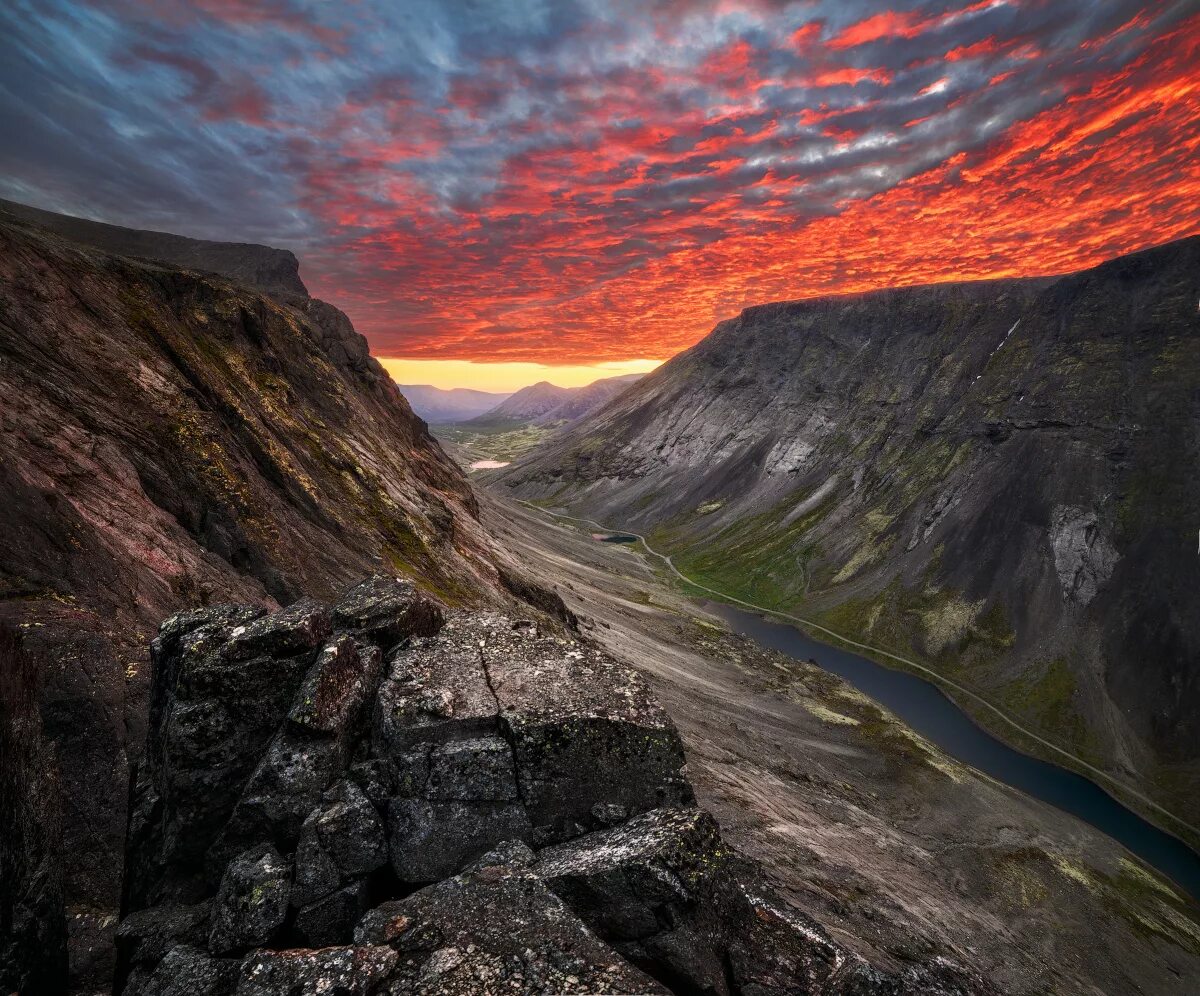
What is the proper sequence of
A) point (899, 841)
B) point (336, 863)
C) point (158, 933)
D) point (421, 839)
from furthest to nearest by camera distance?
point (899, 841) < point (421, 839) < point (336, 863) < point (158, 933)

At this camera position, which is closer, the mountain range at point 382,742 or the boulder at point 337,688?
the mountain range at point 382,742

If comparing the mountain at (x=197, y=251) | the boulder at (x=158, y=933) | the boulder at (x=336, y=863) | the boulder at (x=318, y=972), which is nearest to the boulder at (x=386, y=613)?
the boulder at (x=336, y=863)

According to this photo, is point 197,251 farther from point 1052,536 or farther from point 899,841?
point 1052,536

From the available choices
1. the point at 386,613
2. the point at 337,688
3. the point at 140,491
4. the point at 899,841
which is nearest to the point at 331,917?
the point at 337,688

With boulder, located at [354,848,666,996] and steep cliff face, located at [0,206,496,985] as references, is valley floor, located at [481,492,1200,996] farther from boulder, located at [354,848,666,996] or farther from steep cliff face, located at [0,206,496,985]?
steep cliff face, located at [0,206,496,985]

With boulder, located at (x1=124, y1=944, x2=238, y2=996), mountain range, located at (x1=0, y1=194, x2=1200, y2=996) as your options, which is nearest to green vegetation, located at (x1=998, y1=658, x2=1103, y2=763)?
mountain range, located at (x1=0, y1=194, x2=1200, y2=996)

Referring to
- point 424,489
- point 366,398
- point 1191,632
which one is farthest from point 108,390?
point 1191,632

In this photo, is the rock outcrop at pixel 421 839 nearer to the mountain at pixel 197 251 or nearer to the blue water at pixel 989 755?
the blue water at pixel 989 755

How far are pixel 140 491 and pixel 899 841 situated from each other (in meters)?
68.7

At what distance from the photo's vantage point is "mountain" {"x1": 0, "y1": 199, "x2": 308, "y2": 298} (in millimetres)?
97188

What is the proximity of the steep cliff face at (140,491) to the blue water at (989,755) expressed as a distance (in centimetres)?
8433

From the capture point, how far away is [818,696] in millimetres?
91938

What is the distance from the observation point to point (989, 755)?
91.4 meters

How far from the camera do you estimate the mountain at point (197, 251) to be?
97188 mm
